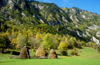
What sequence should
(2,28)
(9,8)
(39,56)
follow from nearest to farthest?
(39,56) → (2,28) → (9,8)

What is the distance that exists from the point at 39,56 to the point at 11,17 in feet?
453

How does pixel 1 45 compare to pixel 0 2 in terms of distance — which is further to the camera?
pixel 0 2

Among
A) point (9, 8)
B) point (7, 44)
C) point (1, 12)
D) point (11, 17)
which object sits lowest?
point (7, 44)

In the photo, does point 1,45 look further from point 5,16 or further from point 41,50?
point 5,16

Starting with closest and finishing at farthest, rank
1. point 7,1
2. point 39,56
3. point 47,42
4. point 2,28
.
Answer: point 39,56
point 47,42
point 2,28
point 7,1

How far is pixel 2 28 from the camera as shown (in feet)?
310

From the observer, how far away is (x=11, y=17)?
14550cm

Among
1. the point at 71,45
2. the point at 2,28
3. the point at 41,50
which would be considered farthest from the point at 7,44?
the point at 71,45

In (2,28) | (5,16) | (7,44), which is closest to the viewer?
(7,44)

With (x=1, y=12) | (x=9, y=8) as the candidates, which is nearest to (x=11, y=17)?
(x=1, y=12)

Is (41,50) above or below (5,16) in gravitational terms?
below

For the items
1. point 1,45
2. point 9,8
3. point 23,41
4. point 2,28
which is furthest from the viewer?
point 9,8

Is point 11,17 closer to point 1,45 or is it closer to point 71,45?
point 71,45

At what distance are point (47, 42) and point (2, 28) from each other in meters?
71.8
